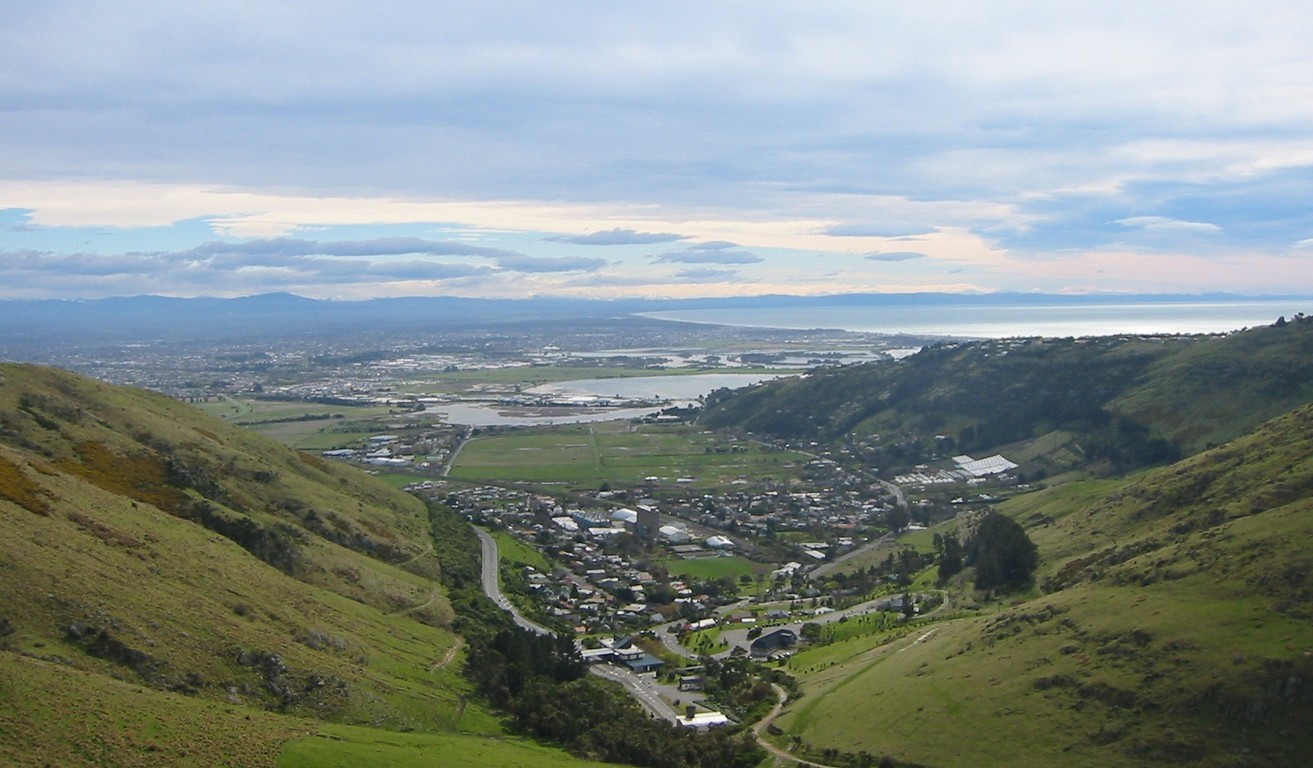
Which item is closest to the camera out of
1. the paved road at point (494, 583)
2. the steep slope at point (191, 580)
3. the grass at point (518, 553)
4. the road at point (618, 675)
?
the steep slope at point (191, 580)

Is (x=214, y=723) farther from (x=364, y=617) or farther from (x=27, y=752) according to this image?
(x=364, y=617)

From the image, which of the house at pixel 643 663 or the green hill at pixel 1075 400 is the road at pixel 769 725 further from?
the green hill at pixel 1075 400

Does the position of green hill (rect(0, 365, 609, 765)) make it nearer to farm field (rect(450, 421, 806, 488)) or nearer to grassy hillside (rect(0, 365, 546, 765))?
grassy hillside (rect(0, 365, 546, 765))

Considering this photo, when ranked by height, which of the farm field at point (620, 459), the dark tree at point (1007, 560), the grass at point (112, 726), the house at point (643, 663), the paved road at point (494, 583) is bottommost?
the house at point (643, 663)

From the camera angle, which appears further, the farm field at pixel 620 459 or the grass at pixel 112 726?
the farm field at pixel 620 459

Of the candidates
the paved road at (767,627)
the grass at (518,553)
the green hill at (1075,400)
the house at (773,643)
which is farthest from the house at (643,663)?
the green hill at (1075,400)

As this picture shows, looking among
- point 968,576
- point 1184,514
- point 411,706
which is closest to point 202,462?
point 411,706

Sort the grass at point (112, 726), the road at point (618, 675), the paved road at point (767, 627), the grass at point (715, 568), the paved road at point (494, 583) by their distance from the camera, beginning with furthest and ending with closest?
the grass at point (715, 568)
the paved road at point (494, 583)
the paved road at point (767, 627)
the road at point (618, 675)
the grass at point (112, 726)

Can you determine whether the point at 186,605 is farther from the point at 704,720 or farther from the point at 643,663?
the point at 643,663
